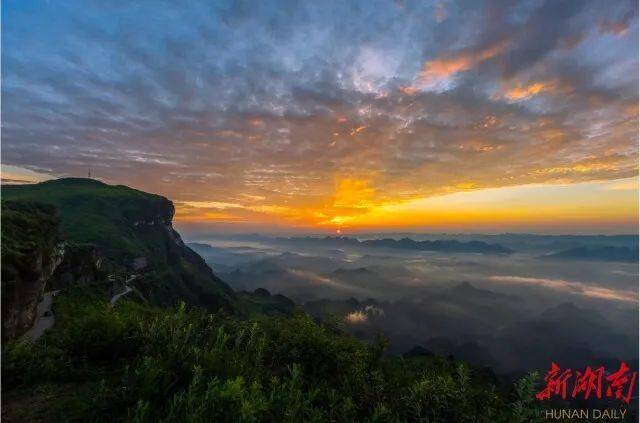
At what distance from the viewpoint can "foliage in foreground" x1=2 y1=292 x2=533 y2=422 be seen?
746cm

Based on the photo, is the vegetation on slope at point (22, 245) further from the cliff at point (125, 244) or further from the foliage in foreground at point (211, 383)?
the cliff at point (125, 244)

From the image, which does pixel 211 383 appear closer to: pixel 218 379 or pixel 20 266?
pixel 218 379

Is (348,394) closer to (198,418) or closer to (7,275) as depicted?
(198,418)

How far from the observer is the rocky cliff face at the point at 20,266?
21.0m

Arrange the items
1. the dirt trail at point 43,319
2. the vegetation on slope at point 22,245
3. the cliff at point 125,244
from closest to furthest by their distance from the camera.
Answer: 1. the vegetation on slope at point 22,245
2. the dirt trail at point 43,319
3. the cliff at point 125,244

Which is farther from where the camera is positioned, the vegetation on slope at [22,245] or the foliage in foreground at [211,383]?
the vegetation on slope at [22,245]

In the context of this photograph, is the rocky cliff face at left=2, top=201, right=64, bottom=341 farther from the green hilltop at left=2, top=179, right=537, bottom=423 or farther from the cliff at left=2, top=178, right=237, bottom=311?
the cliff at left=2, top=178, right=237, bottom=311

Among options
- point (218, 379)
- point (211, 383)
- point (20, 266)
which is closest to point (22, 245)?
point (20, 266)

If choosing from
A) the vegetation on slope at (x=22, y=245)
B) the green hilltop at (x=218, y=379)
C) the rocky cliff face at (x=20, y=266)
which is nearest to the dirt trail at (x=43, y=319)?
the rocky cliff face at (x=20, y=266)

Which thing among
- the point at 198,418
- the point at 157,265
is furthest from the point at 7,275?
the point at 157,265

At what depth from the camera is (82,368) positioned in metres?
10.6

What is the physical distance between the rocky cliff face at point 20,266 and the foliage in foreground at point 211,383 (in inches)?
464

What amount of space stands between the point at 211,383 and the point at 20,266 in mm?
23633

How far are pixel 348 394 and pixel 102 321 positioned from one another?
29.5 ft
